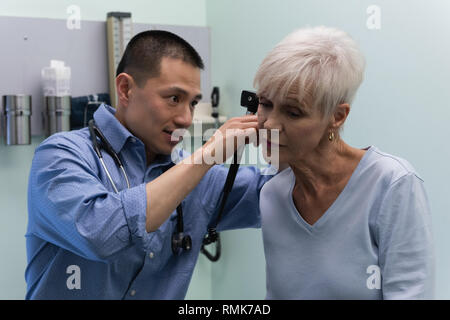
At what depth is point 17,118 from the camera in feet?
7.60

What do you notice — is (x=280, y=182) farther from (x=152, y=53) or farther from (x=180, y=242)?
(x=152, y=53)

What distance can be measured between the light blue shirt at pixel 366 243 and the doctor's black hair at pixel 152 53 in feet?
1.72

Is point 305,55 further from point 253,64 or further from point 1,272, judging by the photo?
point 1,272

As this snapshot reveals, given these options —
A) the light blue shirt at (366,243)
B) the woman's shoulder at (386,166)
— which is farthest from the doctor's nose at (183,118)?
the woman's shoulder at (386,166)

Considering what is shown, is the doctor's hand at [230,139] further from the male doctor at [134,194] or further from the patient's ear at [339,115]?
the patient's ear at [339,115]

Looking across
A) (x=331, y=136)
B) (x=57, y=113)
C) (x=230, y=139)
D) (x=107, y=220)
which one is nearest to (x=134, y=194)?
(x=107, y=220)

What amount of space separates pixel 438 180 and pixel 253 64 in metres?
1.14

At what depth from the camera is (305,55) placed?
1.14m

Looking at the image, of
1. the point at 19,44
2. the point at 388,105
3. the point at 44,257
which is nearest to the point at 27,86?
the point at 19,44

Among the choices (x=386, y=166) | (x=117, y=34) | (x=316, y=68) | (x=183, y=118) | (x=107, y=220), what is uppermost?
(x=117, y=34)

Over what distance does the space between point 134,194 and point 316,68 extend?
47 cm

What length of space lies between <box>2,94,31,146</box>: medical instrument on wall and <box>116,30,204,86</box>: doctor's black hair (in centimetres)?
93

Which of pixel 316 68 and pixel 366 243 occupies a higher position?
pixel 316 68

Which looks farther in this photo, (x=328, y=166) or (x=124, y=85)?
(x=124, y=85)
